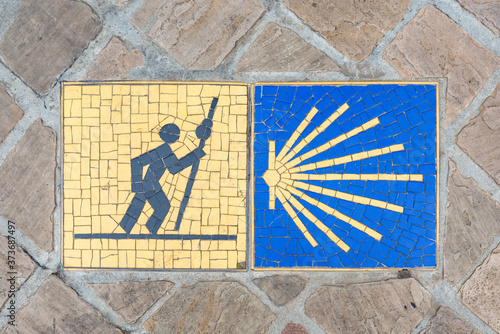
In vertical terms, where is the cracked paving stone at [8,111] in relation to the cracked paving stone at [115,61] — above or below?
below

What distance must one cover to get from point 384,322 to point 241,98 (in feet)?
5.85

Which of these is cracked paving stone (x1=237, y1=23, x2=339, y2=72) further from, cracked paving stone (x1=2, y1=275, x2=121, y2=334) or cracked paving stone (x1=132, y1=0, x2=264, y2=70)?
cracked paving stone (x1=2, y1=275, x2=121, y2=334)

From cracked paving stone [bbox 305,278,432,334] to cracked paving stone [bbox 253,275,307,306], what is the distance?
16 centimetres

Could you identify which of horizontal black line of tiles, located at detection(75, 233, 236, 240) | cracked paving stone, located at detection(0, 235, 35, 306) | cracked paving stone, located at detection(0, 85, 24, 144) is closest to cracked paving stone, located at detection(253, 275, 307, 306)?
horizontal black line of tiles, located at detection(75, 233, 236, 240)

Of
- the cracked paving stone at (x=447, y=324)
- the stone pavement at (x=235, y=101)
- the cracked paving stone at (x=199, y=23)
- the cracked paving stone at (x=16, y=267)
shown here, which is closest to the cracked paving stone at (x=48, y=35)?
the stone pavement at (x=235, y=101)

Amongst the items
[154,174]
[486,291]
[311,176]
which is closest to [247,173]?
[311,176]

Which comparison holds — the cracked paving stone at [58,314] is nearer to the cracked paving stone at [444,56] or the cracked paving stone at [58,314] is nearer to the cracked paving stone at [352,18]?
the cracked paving stone at [352,18]

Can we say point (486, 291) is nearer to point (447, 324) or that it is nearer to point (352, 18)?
point (447, 324)

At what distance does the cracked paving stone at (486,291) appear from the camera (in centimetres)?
194

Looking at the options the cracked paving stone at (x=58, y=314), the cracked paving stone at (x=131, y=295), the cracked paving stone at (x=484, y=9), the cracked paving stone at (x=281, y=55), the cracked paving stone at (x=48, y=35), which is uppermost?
the cracked paving stone at (x=484, y=9)

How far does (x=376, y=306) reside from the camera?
6.39 ft

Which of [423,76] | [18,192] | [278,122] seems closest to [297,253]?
[278,122]

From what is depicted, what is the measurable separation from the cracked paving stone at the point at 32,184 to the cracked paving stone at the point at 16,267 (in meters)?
0.13

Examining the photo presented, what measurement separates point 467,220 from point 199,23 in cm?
220
